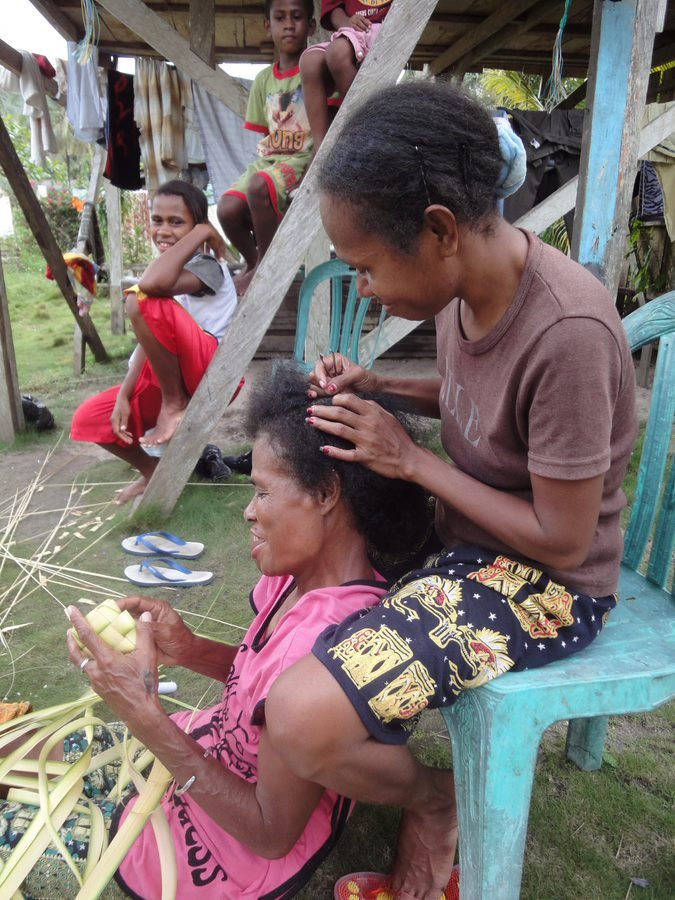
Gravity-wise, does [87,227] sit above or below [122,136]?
below

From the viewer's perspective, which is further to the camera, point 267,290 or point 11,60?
point 11,60

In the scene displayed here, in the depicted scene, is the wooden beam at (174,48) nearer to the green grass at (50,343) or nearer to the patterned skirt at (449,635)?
the green grass at (50,343)

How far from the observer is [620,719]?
2.06m

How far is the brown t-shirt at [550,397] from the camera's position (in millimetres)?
1074

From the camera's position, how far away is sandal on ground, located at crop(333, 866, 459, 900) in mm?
1397

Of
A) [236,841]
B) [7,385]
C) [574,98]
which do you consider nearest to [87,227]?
[7,385]

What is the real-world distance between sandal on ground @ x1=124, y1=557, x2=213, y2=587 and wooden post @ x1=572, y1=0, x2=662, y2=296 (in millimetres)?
2111

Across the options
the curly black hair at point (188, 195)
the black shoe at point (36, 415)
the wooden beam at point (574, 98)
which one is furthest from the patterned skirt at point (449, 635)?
the wooden beam at point (574, 98)

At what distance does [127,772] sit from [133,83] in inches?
226

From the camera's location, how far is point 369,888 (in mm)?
1414

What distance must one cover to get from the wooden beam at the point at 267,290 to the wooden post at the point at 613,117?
724 mm

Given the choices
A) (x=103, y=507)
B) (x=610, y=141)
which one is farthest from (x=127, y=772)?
(x=610, y=141)

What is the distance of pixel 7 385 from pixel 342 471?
4029 millimetres

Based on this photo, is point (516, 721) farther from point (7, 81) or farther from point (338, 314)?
point (7, 81)
